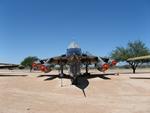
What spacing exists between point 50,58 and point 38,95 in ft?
50.2

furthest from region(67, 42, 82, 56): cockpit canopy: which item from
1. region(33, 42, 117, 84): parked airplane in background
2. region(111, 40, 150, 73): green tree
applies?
region(111, 40, 150, 73): green tree

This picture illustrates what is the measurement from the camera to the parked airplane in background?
28734 mm

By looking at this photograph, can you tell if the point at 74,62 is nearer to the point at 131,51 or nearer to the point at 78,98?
the point at 78,98

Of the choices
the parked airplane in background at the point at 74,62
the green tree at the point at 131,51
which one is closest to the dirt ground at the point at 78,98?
the parked airplane in background at the point at 74,62

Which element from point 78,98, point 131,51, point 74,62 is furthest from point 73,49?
point 131,51

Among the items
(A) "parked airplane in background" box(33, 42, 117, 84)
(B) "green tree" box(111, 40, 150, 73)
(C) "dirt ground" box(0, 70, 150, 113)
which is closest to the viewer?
(C) "dirt ground" box(0, 70, 150, 113)

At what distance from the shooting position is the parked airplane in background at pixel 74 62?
2873 centimetres

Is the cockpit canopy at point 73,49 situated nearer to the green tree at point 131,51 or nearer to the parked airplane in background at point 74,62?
the parked airplane in background at point 74,62

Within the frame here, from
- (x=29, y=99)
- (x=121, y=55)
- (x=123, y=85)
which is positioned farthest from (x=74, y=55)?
(x=121, y=55)

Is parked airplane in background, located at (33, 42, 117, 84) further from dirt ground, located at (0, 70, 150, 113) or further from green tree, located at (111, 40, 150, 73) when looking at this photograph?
green tree, located at (111, 40, 150, 73)

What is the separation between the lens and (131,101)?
19219 millimetres

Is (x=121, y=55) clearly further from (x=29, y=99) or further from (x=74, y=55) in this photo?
(x=29, y=99)

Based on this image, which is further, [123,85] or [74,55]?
[74,55]

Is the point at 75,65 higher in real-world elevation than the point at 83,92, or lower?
higher
